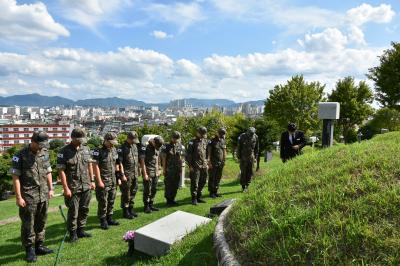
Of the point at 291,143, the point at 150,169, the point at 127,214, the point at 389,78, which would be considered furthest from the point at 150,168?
the point at 389,78

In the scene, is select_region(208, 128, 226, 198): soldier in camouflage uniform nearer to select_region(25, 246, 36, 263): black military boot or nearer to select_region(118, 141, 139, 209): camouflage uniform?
select_region(118, 141, 139, 209): camouflage uniform

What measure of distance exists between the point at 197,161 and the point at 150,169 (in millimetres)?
1442

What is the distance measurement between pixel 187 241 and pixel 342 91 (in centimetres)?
3584

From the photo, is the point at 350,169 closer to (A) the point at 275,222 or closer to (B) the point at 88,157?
(A) the point at 275,222

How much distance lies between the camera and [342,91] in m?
37.2

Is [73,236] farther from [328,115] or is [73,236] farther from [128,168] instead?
[328,115]

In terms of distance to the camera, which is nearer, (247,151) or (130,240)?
(130,240)

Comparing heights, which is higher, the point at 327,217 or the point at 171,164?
the point at 327,217

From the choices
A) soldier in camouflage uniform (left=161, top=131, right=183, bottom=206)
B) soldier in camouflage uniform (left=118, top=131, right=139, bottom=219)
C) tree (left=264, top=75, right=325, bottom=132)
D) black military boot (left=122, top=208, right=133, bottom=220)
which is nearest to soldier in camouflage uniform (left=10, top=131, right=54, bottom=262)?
soldier in camouflage uniform (left=118, top=131, right=139, bottom=219)

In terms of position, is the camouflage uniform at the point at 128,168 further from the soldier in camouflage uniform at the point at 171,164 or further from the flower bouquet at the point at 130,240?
the flower bouquet at the point at 130,240

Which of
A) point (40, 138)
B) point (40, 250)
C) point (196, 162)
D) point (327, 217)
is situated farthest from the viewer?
point (196, 162)

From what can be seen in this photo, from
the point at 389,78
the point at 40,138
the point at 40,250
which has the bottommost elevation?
the point at 40,250

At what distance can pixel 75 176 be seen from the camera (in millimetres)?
6559

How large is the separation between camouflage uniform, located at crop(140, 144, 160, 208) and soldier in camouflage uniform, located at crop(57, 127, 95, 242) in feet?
7.26
